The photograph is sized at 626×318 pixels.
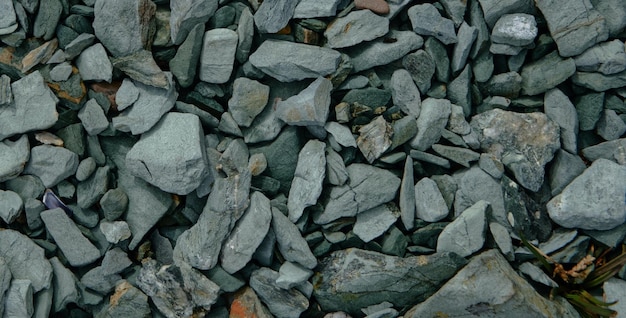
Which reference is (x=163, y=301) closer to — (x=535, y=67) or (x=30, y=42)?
(x=30, y=42)

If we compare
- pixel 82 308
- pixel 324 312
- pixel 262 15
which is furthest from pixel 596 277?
pixel 82 308

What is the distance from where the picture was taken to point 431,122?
121 inches

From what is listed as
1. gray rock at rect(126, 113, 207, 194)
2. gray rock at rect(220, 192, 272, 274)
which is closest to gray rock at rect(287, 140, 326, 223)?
gray rock at rect(220, 192, 272, 274)

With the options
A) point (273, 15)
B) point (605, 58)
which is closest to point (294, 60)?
point (273, 15)

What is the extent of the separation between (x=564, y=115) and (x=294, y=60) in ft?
4.40

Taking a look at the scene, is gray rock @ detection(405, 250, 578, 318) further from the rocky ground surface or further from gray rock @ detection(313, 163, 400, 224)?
gray rock @ detection(313, 163, 400, 224)

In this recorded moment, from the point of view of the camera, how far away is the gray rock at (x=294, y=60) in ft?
9.86

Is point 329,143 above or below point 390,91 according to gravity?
below

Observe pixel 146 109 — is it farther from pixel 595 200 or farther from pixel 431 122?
pixel 595 200

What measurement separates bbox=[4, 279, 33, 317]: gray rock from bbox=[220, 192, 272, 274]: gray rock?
35.0 inches

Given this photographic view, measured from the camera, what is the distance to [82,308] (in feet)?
10.3

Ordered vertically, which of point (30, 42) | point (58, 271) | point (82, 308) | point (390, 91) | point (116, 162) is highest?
point (30, 42)

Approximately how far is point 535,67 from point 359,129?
3.05 feet

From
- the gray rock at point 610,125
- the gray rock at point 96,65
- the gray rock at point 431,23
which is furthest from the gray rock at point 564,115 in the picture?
the gray rock at point 96,65
